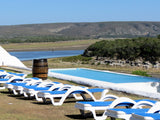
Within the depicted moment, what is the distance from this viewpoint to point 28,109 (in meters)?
9.35

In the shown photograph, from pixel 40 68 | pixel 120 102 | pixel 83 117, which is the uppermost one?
pixel 40 68

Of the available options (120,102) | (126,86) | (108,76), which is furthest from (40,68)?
(120,102)

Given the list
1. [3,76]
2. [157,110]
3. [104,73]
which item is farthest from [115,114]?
[104,73]

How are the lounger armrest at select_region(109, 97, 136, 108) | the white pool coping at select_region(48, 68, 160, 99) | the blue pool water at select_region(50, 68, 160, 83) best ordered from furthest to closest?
1. the blue pool water at select_region(50, 68, 160, 83)
2. the white pool coping at select_region(48, 68, 160, 99)
3. the lounger armrest at select_region(109, 97, 136, 108)

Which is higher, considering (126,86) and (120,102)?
(120,102)

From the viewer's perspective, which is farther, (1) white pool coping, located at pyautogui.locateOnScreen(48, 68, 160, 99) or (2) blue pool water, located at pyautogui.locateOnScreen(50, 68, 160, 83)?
(2) blue pool water, located at pyautogui.locateOnScreen(50, 68, 160, 83)

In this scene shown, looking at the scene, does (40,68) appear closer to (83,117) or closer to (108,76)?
(108,76)

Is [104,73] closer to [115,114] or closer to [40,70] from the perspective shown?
[40,70]

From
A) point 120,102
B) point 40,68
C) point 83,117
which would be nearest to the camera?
point 120,102

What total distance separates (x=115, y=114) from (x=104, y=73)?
1385 centimetres

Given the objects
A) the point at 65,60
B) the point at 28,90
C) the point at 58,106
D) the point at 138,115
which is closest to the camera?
the point at 138,115

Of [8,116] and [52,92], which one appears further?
[52,92]

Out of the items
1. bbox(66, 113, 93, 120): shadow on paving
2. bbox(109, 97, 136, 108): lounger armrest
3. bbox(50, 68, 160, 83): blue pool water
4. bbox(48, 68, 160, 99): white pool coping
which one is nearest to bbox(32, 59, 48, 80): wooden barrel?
bbox(48, 68, 160, 99): white pool coping

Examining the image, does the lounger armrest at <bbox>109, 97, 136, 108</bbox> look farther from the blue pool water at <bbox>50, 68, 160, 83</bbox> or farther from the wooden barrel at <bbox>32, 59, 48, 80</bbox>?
the blue pool water at <bbox>50, 68, 160, 83</bbox>
